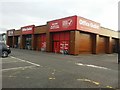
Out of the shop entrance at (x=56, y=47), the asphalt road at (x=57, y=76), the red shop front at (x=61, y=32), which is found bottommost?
Answer: the asphalt road at (x=57, y=76)

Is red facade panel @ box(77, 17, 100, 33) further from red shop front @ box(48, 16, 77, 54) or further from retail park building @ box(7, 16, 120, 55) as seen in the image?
red shop front @ box(48, 16, 77, 54)

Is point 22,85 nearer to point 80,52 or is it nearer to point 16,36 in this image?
point 80,52

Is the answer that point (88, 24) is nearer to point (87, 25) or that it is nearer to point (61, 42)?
point (87, 25)

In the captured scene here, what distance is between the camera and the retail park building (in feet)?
87.6

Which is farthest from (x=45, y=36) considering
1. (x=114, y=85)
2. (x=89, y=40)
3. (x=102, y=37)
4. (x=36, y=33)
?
(x=114, y=85)

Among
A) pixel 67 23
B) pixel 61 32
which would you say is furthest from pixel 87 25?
pixel 61 32

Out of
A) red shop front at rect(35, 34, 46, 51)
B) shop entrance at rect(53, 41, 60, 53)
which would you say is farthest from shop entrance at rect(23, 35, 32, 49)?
shop entrance at rect(53, 41, 60, 53)

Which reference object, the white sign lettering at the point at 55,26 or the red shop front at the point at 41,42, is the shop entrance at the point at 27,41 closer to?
the red shop front at the point at 41,42

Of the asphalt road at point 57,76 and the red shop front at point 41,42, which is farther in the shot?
the red shop front at point 41,42

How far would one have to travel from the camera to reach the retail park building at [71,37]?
2670 centimetres

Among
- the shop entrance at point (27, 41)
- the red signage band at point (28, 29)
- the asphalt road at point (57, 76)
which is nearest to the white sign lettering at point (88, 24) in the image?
the red signage band at point (28, 29)

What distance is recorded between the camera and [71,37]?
26.7m

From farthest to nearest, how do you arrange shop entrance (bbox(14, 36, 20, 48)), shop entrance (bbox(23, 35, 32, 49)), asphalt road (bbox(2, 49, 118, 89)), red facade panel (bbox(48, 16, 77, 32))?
shop entrance (bbox(14, 36, 20, 48)) < shop entrance (bbox(23, 35, 32, 49)) < red facade panel (bbox(48, 16, 77, 32)) < asphalt road (bbox(2, 49, 118, 89))

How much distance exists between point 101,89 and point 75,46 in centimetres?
1900
